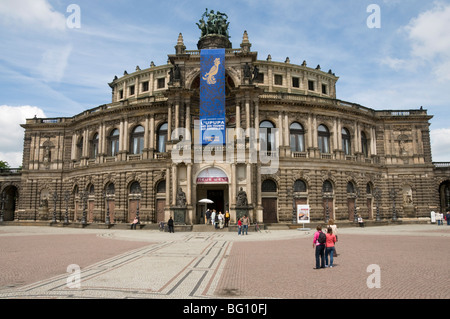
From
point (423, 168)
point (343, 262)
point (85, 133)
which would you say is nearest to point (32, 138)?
point (85, 133)

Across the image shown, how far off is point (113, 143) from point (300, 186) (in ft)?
86.0

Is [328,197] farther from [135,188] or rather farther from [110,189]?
[110,189]

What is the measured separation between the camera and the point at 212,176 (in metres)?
35.5

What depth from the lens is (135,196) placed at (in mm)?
41469

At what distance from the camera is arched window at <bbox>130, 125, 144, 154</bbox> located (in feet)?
141

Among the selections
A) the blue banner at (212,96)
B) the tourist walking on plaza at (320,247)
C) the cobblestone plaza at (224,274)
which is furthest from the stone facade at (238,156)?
the tourist walking on plaza at (320,247)

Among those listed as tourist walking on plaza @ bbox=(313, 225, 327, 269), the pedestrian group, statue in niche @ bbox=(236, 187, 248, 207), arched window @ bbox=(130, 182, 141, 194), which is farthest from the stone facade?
tourist walking on plaza @ bbox=(313, 225, 327, 269)

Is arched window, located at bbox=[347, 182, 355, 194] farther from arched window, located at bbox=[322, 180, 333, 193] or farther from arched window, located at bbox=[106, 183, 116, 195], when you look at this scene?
arched window, located at bbox=[106, 183, 116, 195]

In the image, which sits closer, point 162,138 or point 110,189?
point 162,138

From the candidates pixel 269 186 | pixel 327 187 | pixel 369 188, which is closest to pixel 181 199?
pixel 269 186

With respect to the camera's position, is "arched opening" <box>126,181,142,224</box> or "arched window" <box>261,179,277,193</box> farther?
"arched opening" <box>126,181,142,224</box>

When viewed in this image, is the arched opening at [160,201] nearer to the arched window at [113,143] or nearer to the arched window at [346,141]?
the arched window at [113,143]

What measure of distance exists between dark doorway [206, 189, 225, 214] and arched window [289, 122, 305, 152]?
11.1 meters
